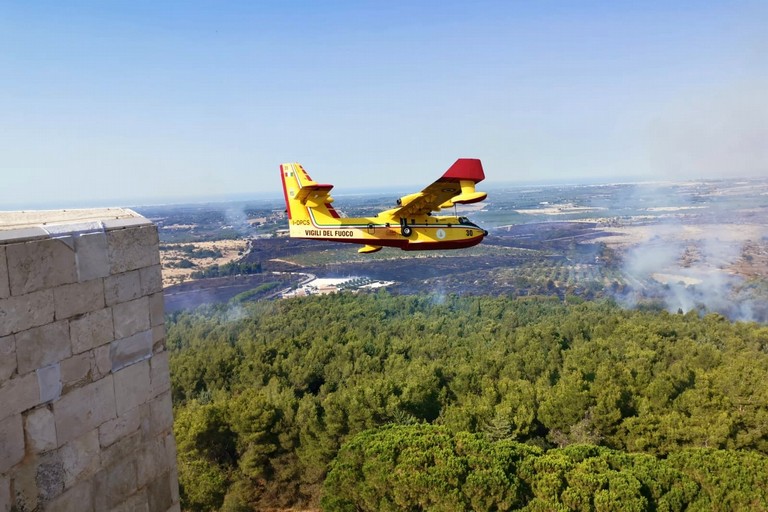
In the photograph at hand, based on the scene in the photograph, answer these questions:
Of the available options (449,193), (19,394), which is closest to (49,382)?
(19,394)

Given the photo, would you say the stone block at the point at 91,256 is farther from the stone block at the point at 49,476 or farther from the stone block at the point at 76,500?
the stone block at the point at 76,500

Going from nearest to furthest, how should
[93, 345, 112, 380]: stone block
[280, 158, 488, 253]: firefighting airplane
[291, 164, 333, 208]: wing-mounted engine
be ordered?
[93, 345, 112, 380]: stone block < [291, 164, 333, 208]: wing-mounted engine < [280, 158, 488, 253]: firefighting airplane

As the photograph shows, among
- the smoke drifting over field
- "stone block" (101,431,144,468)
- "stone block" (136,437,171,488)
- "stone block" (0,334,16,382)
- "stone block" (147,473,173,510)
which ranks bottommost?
the smoke drifting over field

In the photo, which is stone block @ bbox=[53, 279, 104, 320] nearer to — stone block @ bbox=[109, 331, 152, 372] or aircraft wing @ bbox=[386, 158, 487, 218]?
stone block @ bbox=[109, 331, 152, 372]

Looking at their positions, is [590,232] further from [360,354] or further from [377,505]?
[377,505]

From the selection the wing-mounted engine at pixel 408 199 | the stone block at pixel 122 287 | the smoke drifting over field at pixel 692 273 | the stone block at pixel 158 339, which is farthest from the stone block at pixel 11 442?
the smoke drifting over field at pixel 692 273

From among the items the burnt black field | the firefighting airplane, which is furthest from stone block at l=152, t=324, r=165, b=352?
the burnt black field

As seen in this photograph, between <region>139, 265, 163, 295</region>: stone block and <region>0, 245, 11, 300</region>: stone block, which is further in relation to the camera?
<region>139, 265, 163, 295</region>: stone block
